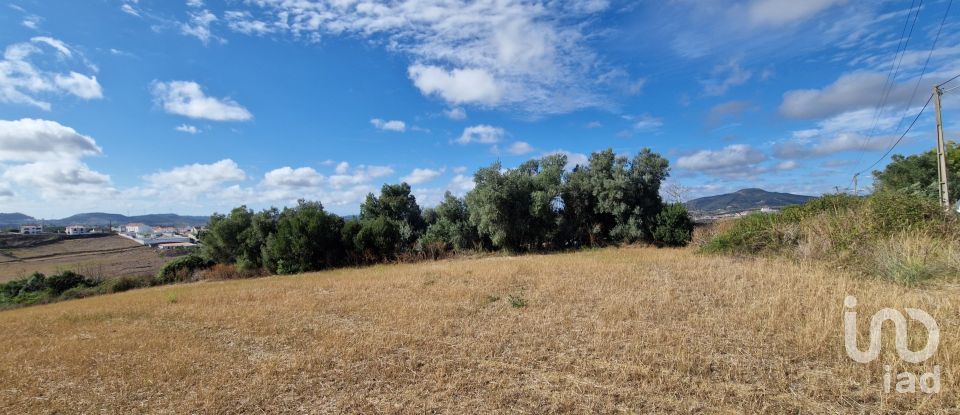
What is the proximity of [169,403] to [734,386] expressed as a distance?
5973mm

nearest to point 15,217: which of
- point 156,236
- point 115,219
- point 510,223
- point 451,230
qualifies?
point 115,219

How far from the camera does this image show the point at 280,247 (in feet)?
81.1

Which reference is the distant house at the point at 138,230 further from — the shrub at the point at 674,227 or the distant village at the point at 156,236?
the shrub at the point at 674,227

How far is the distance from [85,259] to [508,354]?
53282mm

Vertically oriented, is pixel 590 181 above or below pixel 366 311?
above

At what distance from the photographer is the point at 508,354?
5582 mm

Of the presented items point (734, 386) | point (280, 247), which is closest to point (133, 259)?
point (280, 247)

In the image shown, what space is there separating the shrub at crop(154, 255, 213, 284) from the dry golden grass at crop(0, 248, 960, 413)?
832 inches

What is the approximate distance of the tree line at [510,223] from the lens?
71.5ft

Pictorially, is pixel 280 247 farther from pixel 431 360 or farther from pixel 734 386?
pixel 734 386

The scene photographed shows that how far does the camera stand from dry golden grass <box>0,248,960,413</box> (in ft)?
13.8

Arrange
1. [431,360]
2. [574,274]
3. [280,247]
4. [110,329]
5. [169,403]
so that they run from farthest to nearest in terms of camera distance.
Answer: [280,247] → [574,274] → [110,329] → [431,360] → [169,403]

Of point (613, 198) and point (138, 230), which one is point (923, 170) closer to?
point (613, 198)

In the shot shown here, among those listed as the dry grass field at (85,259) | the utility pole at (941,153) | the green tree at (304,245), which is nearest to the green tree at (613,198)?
the utility pole at (941,153)
